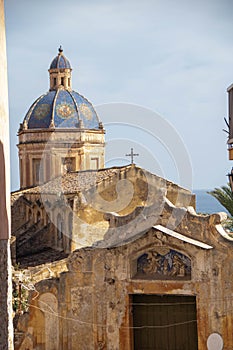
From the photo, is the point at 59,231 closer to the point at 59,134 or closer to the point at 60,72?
the point at 59,134

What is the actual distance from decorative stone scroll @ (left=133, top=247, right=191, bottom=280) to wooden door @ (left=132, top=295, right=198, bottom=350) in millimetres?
568

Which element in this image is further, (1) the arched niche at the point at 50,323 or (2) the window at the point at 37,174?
(2) the window at the point at 37,174

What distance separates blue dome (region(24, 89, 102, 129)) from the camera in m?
36.4

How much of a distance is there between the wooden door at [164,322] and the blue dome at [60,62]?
2235cm

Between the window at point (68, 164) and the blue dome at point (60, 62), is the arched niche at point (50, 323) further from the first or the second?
the blue dome at point (60, 62)

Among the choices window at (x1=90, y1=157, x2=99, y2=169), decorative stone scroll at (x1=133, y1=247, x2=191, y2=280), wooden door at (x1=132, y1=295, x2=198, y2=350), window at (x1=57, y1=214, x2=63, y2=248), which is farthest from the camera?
window at (x1=90, y1=157, x2=99, y2=169)

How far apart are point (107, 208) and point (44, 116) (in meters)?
14.2

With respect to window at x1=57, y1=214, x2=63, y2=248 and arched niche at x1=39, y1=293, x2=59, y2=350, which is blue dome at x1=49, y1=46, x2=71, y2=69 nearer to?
window at x1=57, y1=214, x2=63, y2=248

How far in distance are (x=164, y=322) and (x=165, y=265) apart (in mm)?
1607

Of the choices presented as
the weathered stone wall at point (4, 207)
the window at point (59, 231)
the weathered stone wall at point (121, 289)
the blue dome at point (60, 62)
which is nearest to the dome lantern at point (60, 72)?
the blue dome at point (60, 62)

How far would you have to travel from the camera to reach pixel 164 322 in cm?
1778

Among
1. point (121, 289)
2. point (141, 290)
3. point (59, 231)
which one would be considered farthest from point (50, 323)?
point (59, 231)

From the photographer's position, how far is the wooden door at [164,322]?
57.1 ft

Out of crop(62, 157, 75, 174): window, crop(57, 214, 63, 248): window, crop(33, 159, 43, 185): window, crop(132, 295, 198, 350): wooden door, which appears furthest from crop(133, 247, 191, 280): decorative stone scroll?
crop(33, 159, 43, 185): window
